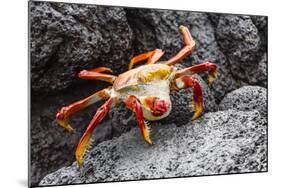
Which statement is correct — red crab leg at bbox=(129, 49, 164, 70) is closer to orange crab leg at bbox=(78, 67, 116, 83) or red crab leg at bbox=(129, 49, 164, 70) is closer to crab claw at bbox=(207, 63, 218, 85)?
orange crab leg at bbox=(78, 67, 116, 83)

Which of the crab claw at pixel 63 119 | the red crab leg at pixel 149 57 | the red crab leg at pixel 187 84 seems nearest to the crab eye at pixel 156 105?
the red crab leg at pixel 187 84

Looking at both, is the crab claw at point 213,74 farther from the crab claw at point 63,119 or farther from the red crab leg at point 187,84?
the crab claw at point 63,119

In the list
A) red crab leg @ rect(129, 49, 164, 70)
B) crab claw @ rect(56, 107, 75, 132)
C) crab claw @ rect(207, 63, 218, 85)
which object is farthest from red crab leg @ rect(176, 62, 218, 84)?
crab claw @ rect(56, 107, 75, 132)

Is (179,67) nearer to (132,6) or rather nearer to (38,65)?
(132,6)

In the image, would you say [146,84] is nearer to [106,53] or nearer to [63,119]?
[106,53]

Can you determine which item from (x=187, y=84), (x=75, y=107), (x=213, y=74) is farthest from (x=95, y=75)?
(x=213, y=74)
